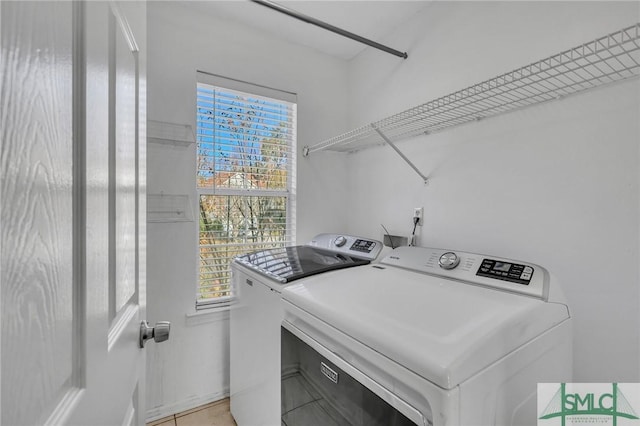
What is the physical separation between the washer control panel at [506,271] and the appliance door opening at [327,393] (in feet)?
2.16

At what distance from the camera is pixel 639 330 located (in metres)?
1.02

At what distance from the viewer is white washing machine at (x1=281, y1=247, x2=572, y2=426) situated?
0.65 m

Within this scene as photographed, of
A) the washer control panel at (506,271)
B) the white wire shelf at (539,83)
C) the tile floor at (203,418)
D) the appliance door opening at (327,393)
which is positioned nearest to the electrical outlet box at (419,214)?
the white wire shelf at (539,83)

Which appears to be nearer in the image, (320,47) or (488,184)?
(488,184)

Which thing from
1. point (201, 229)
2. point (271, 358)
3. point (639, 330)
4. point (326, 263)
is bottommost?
point (271, 358)

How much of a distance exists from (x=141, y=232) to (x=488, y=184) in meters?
1.52

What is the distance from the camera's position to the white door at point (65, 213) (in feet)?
0.91

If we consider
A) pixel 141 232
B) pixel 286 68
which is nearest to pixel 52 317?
pixel 141 232

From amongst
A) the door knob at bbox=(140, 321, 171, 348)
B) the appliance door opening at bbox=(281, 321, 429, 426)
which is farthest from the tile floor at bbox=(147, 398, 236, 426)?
the door knob at bbox=(140, 321, 171, 348)

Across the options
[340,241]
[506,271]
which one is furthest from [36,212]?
[340,241]

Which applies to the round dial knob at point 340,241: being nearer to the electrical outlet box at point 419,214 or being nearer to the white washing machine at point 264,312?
the white washing machine at point 264,312

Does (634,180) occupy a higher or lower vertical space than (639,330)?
higher

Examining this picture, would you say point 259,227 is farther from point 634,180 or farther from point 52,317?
point 634,180

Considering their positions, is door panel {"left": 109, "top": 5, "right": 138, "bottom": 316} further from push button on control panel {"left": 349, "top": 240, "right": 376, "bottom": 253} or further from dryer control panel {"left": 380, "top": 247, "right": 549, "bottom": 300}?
push button on control panel {"left": 349, "top": 240, "right": 376, "bottom": 253}
